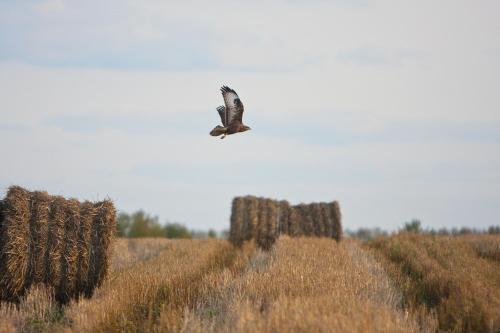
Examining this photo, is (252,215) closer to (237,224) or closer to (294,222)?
(237,224)

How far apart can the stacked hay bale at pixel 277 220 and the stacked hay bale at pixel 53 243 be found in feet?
27.8

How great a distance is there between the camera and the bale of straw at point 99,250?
36.4 feet

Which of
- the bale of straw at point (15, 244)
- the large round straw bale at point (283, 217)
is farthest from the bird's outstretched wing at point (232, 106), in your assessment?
the large round straw bale at point (283, 217)

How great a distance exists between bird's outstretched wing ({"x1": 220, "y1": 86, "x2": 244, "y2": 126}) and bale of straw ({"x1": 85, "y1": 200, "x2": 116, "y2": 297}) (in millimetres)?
2652

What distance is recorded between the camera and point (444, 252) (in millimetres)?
14938

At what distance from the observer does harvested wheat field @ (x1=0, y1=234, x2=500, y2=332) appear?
7012mm

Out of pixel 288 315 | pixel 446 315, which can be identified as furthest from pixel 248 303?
pixel 446 315

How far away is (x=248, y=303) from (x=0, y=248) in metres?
4.61

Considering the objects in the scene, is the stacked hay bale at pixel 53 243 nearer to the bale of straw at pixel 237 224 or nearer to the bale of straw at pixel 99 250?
the bale of straw at pixel 99 250

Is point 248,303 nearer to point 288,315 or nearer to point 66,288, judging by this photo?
point 288,315

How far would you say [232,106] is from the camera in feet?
39.3

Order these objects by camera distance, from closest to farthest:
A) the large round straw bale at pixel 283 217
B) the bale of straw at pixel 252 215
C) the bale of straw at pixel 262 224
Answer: the bale of straw at pixel 252 215 < the bale of straw at pixel 262 224 < the large round straw bale at pixel 283 217

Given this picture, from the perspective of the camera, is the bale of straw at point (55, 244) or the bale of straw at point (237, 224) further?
the bale of straw at point (237, 224)

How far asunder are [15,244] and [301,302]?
4849mm
